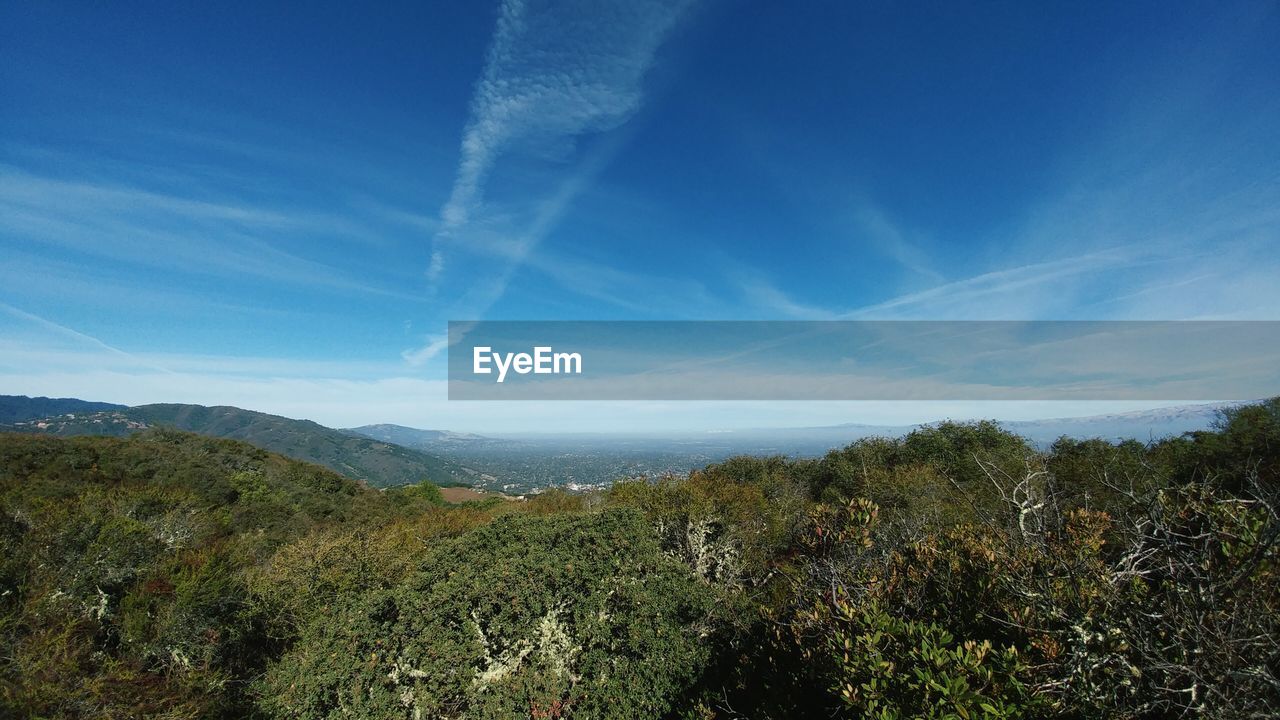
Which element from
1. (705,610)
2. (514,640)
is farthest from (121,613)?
(705,610)

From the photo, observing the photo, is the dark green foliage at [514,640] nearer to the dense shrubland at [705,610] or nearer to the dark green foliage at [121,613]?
the dense shrubland at [705,610]

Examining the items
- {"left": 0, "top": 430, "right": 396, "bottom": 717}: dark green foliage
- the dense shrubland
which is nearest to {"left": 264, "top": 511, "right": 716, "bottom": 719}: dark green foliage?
the dense shrubland

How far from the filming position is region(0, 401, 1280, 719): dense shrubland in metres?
4.18

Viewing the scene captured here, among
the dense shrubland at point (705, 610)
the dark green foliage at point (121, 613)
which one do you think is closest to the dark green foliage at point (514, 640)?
the dense shrubland at point (705, 610)

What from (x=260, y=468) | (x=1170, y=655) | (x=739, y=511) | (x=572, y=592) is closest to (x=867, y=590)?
(x=1170, y=655)

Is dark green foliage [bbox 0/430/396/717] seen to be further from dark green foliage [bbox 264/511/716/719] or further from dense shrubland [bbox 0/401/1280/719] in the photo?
dark green foliage [bbox 264/511/716/719]

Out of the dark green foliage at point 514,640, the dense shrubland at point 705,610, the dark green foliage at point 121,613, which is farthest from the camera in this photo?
the dark green foliage at point 121,613

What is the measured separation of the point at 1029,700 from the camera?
13.7 ft

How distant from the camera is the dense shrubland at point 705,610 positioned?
4.18 meters

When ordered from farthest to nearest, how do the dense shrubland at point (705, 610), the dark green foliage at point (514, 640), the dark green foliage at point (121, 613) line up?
the dark green foliage at point (121, 613)
the dark green foliage at point (514, 640)
the dense shrubland at point (705, 610)

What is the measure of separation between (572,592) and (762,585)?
839 centimetres

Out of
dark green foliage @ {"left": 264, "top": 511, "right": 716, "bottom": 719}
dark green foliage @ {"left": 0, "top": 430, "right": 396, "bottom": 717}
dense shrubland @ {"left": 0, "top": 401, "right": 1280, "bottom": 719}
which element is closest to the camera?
dense shrubland @ {"left": 0, "top": 401, "right": 1280, "bottom": 719}

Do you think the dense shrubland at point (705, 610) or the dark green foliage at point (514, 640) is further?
the dark green foliage at point (514, 640)

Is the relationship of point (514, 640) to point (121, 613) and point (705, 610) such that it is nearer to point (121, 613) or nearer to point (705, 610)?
point (705, 610)
